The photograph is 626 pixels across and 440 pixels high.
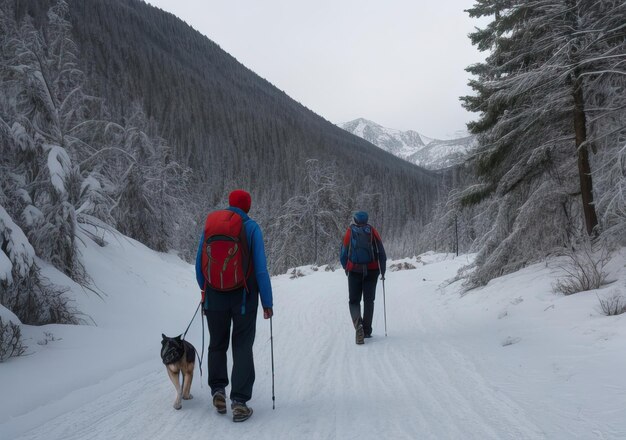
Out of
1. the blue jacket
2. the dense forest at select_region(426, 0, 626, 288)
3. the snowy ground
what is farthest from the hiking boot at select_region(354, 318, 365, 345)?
the dense forest at select_region(426, 0, 626, 288)

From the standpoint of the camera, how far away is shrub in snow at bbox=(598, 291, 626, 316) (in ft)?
15.2

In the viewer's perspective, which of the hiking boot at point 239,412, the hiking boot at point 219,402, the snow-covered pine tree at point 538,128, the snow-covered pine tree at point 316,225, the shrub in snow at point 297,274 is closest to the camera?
the hiking boot at point 239,412

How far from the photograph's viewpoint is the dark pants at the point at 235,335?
11.3 ft

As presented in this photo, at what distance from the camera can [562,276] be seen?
6559 millimetres

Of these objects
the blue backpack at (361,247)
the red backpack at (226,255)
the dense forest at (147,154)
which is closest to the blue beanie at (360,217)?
the blue backpack at (361,247)

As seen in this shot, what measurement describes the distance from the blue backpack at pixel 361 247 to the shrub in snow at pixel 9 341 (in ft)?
14.8

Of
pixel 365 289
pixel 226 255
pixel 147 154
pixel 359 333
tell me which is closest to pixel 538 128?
pixel 365 289

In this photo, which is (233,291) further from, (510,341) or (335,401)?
(510,341)

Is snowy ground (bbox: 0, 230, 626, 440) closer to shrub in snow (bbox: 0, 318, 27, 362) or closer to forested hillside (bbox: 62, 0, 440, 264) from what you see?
shrub in snow (bbox: 0, 318, 27, 362)

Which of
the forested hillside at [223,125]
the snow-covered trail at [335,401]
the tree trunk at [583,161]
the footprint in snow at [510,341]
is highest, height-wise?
the forested hillside at [223,125]

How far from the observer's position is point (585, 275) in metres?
5.62

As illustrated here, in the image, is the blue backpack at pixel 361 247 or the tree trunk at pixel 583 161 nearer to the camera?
the blue backpack at pixel 361 247

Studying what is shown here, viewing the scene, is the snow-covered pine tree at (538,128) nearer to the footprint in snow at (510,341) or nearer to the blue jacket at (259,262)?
the footprint in snow at (510,341)

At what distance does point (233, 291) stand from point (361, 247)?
3261 millimetres
